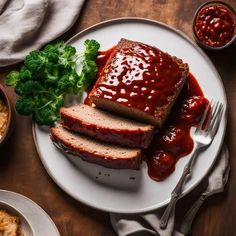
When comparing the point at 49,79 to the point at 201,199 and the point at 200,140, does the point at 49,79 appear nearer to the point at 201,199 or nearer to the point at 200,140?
the point at 200,140

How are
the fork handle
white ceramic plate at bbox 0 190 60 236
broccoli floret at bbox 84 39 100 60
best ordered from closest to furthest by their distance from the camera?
white ceramic plate at bbox 0 190 60 236 < the fork handle < broccoli floret at bbox 84 39 100 60

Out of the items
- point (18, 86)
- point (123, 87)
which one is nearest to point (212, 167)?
point (123, 87)

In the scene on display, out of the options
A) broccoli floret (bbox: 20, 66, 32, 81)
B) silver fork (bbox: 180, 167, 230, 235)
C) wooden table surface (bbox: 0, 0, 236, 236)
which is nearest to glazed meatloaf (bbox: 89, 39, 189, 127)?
wooden table surface (bbox: 0, 0, 236, 236)

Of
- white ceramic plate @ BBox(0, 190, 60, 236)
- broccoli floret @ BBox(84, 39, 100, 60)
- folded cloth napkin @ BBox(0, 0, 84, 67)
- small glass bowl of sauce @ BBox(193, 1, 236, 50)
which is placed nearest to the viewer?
white ceramic plate @ BBox(0, 190, 60, 236)

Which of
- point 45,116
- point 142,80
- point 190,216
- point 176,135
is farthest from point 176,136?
point 45,116

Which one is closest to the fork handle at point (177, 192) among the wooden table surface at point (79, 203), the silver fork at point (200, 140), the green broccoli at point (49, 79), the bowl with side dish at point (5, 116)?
the silver fork at point (200, 140)

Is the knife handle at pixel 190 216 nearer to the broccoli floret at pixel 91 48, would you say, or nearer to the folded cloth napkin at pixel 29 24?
the broccoli floret at pixel 91 48

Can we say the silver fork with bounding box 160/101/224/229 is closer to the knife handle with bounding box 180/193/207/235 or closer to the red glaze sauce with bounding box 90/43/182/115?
the knife handle with bounding box 180/193/207/235

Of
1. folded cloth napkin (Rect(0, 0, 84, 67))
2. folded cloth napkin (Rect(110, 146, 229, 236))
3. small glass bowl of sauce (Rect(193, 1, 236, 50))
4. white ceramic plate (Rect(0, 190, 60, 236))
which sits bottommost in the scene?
white ceramic plate (Rect(0, 190, 60, 236))
